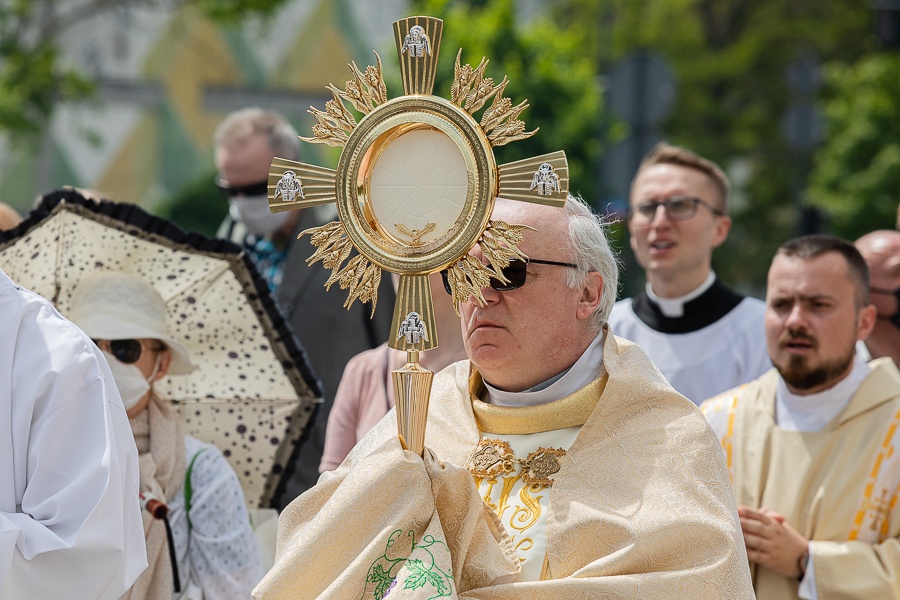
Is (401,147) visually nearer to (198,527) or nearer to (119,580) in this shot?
(119,580)

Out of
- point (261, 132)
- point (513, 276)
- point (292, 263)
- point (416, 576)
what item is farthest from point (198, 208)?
point (416, 576)

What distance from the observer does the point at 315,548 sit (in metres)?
3.25

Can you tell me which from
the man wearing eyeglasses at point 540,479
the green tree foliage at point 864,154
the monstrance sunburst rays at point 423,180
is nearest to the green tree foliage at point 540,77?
the green tree foliage at point 864,154

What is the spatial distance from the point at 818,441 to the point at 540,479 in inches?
60.2

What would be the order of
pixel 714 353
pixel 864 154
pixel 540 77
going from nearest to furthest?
pixel 714 353, pixel 540 77, pixel 864 154

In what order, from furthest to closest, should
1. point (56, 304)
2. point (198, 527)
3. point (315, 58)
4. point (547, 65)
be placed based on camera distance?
point (315, 58), point (547, 65), point (56, 304), point (198, 527)

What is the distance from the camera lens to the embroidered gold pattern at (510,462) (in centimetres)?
353

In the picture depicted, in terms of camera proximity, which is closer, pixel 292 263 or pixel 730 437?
pixel 730 437

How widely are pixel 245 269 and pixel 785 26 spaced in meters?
26.8

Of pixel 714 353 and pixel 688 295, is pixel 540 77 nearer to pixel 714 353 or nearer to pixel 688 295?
pixel 688 295

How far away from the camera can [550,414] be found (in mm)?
3580

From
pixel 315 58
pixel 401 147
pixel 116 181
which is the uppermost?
pixel 401 147

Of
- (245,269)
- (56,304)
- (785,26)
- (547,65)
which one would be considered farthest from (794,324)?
(785,26)

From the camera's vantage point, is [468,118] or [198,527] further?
[198,527]
